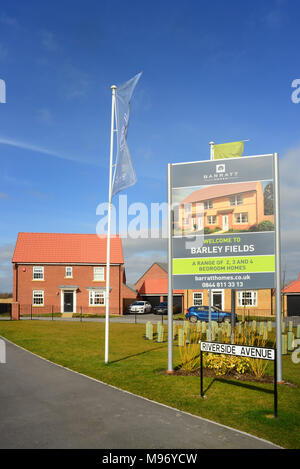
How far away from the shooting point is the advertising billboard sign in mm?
12289

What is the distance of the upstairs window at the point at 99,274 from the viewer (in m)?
46.9

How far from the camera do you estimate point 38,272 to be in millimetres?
45906

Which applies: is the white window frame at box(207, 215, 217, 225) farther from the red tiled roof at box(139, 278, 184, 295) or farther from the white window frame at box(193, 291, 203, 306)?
the red tiled roof at box(139, 278, 184, 295)

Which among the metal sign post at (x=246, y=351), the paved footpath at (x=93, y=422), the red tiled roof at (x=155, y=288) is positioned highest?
the metal sign post at (x=246, y=351)

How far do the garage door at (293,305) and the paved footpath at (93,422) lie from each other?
136 feet

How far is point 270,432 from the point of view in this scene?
7180mm

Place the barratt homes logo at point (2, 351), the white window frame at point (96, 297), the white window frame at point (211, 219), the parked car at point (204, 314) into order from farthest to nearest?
the white window frame at point (96, 297) → the parked car at point (204, 314) → the barratt homes logo at point (2, 351) → the white window frame at point (211, 219)

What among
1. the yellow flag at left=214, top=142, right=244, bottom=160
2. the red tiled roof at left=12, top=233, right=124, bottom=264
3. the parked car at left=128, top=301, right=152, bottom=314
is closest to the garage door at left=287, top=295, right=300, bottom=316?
the parked car at left=128, top=301, right=152, bottom=314

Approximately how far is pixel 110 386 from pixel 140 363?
3918 millimetres

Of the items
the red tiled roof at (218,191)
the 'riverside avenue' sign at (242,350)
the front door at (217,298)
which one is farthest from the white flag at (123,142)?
the front door at (217,298)

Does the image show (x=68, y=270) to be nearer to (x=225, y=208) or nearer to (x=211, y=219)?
(x=211, y=219)

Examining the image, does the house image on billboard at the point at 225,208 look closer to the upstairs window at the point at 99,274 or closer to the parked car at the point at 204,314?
the parked car at the point at 204,314
